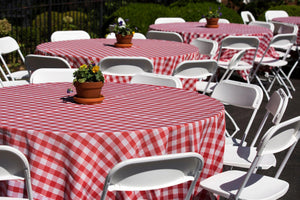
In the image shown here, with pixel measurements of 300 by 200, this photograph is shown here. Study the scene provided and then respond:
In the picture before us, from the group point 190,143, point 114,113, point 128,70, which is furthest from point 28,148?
point 128,70

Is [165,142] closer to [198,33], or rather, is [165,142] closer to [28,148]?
[28,148]

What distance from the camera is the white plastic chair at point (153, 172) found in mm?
2834

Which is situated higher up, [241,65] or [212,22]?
[212,22]

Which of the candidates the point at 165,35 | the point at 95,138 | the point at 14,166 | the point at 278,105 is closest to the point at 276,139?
the point at 278,105

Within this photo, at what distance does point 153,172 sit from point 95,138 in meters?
0.43

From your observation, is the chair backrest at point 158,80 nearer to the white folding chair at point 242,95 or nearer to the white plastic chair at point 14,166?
the white folding chair at point 242,95

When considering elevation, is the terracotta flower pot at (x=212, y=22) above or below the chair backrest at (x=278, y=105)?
below

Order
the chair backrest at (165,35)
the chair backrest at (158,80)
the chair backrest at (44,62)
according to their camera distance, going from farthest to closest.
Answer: the chair backrest at (165,35), the chair backrest at (44,62), the chair backrest at (158,80)

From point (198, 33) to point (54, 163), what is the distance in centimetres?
535

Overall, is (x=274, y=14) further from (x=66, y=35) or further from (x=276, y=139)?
(x=276, y=139)

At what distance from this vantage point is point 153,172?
2.97 meters

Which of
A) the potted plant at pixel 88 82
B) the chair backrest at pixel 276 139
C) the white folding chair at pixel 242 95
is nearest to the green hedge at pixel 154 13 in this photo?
the white folding chair at pixel 242 95

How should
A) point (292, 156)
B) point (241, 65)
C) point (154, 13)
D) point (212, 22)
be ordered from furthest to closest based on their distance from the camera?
point (154, 13), point (212, 22), point (241, 65), point (292, 156)

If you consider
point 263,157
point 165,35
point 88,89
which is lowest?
point 165,35
